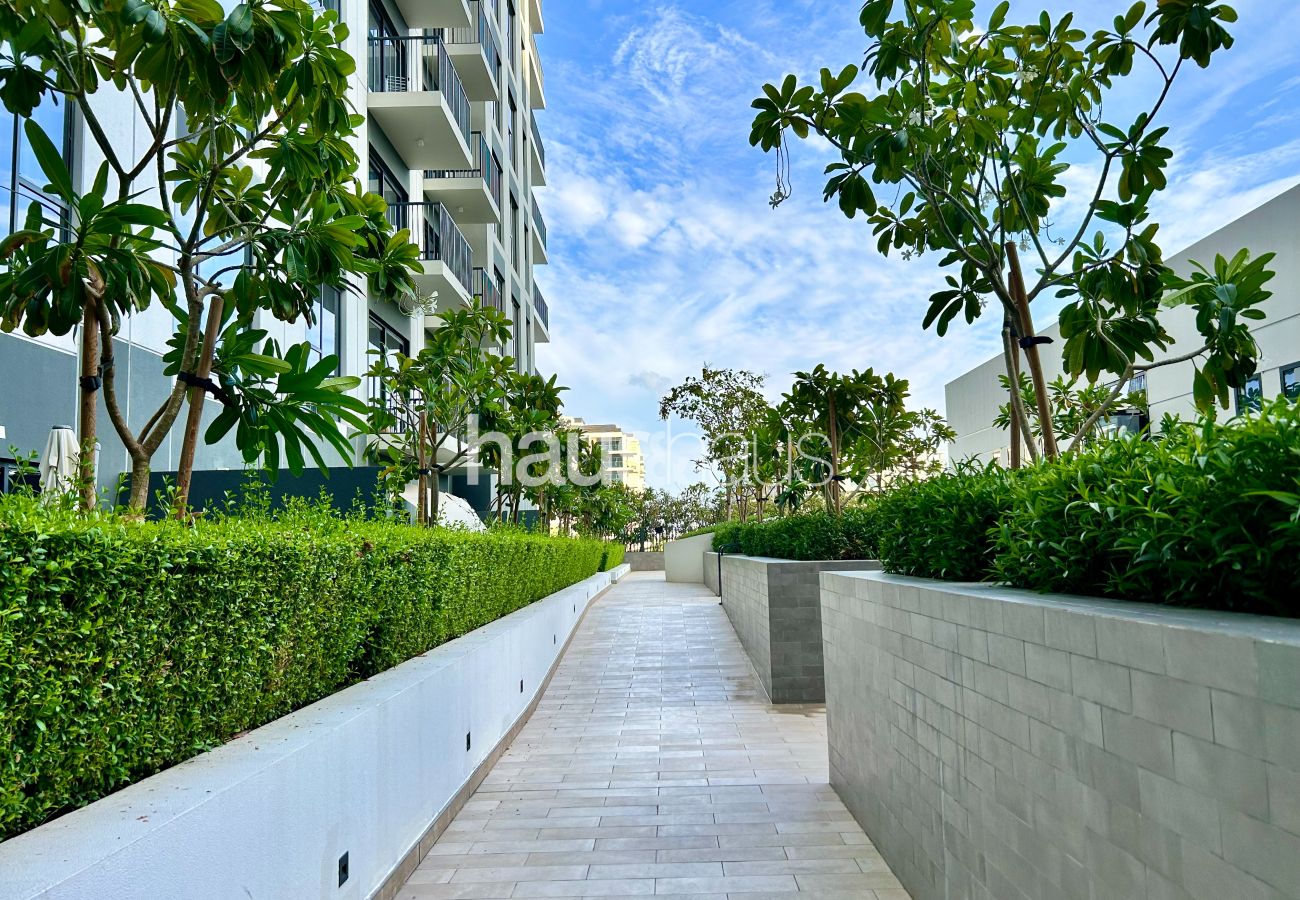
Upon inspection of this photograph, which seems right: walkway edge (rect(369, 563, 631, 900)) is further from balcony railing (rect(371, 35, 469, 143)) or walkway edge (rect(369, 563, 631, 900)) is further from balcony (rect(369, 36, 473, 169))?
balcony railing (rect(371, 35, 469, 143))

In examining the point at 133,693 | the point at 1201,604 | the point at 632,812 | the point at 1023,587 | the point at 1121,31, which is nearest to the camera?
the point at 1201,604

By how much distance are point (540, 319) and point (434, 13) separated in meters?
19.5

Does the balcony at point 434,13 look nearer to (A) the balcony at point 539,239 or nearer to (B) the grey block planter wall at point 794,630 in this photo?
(B) the grey block planter wall at point 794,630

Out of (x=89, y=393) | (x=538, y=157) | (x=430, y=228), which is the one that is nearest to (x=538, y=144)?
(x=538, y=157)

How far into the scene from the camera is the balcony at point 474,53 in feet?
79.7

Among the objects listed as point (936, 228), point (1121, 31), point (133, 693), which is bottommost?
point (133, 693)

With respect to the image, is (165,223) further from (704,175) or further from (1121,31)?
(704,175)

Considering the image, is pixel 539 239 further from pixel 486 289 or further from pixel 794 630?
pixel 794 630

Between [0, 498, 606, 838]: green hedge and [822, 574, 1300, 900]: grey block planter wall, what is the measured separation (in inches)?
114

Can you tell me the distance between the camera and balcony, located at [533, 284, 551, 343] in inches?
1526

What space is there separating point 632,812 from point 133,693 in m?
4.31

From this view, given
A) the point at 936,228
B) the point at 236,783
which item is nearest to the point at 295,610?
the point at 236,783

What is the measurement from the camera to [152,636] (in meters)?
3.10

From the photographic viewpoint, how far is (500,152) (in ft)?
101
